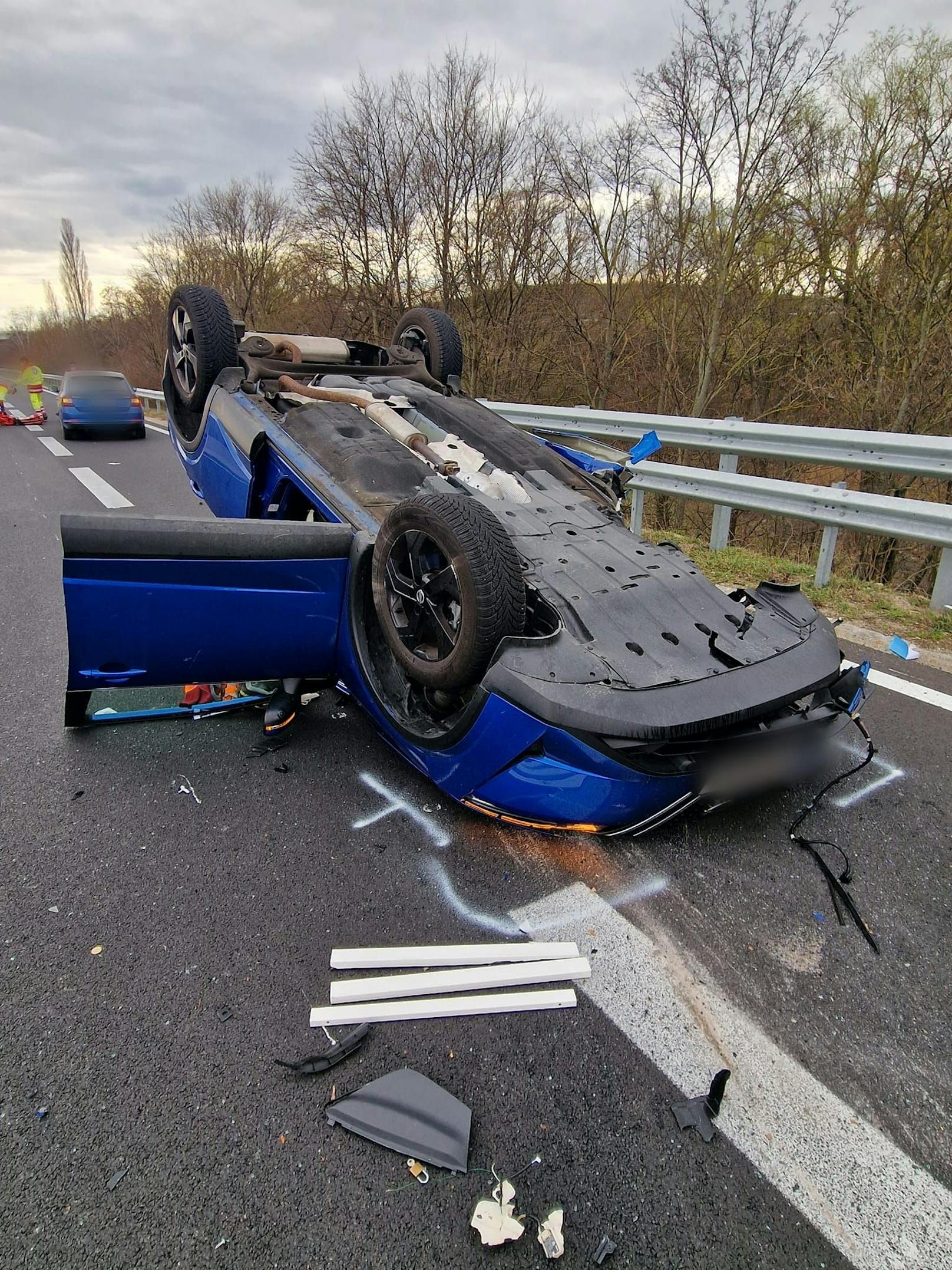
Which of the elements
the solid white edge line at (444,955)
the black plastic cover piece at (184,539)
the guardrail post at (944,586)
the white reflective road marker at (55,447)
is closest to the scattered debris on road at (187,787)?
the black plastic cover piece at (184,539)

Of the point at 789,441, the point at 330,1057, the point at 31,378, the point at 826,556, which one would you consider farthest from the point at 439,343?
the point at 31,378

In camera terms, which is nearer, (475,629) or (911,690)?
(475,629)

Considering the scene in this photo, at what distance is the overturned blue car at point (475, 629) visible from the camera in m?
Result: 2.19

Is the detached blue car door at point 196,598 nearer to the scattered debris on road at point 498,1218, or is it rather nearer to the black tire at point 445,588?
the black tire at point 445,588

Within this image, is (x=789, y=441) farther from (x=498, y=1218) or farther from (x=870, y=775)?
(x=498, y=1218)

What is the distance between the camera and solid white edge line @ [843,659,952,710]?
11.2 feet

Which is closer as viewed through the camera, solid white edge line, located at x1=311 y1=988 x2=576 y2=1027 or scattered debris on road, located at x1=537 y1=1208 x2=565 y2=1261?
scattered debris on road, located at x1=537 y1=1208 x2=565 y2=1261

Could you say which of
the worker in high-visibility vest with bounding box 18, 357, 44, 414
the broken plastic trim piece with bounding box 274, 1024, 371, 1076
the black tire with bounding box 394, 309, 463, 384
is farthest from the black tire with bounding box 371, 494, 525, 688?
the worker in high-visibility vest with bounding box 18, 357, 44, 414

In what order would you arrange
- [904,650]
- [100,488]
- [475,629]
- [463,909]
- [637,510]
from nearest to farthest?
1. [463,909]
2. [475,629]
3. [904,650]
4. [637,510]
5. [100,488]

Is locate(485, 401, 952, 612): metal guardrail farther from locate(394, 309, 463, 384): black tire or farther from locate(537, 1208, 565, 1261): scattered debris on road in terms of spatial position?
locate(537, 1208, 565, 1261): scattered debris on road

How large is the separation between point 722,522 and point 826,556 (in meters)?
0.98

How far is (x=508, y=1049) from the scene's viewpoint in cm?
173

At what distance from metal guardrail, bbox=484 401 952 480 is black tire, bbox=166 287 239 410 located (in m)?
2.13

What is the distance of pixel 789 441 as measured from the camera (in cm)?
486
